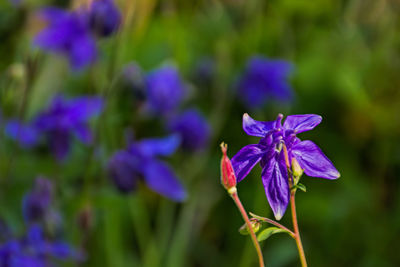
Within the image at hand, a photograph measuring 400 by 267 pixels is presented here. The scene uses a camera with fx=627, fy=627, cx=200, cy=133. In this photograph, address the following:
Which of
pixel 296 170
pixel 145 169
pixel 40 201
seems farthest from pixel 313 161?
pixel 145 169

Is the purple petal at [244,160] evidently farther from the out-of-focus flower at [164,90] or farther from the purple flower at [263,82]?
the purple flower at [263,82]

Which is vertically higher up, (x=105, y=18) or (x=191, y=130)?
(x=105, y=18)

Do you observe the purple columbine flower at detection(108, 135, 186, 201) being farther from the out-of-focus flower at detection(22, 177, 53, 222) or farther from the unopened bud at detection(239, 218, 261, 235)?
the unopened bud at detection(239, 218, 261, 235)

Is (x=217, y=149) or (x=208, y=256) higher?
(x=217, y=149)

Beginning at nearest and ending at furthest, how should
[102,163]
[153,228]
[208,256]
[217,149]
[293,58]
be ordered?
[102,163], [208,256], [153,228], [217,149], [293,58]

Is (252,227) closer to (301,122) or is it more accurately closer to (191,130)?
→ (301,122)

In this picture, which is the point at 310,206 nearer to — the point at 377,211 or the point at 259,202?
the point at 377,211

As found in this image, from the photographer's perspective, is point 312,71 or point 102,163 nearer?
point 102,163

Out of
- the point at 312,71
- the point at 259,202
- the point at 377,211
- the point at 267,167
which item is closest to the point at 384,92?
the point at 312,71
